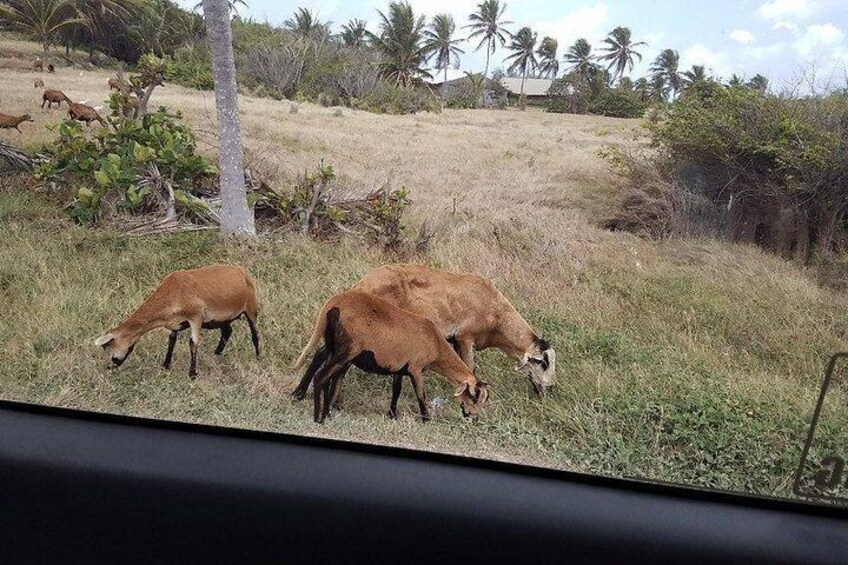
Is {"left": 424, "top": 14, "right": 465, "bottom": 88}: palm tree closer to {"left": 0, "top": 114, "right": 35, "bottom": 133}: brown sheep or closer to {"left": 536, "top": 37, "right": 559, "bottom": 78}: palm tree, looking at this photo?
{"left": 536, "top": 37, "right": 559, "bottom": 78}: palm tree

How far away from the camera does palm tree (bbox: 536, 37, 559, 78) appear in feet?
6.23

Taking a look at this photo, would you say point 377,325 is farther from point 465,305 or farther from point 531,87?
point 531,87

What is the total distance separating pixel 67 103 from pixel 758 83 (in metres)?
2.26

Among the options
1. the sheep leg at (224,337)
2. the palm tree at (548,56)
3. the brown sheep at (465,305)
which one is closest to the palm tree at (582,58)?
the palm tree at (548,56)

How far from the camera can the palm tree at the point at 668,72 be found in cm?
185

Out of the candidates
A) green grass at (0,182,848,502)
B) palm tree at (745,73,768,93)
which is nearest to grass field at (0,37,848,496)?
green grass at (0,182,848,502)

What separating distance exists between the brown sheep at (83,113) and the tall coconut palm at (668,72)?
6.19 ft

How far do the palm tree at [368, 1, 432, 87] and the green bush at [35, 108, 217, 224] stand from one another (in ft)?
2.49

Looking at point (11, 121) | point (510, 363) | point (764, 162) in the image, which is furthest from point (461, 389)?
point (11, 121)

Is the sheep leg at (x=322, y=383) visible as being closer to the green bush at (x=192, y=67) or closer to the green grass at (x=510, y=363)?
the green grass at (x=510, y=363)

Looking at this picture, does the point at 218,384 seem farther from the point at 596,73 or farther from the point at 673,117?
the point at 673,117

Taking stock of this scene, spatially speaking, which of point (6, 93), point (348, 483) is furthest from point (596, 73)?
point (6, 93)

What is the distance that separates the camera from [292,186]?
2.30m

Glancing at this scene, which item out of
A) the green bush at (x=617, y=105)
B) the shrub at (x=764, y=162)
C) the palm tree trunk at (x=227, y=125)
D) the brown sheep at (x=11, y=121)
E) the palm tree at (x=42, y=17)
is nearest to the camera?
the shrub at (x=764, y=162)
